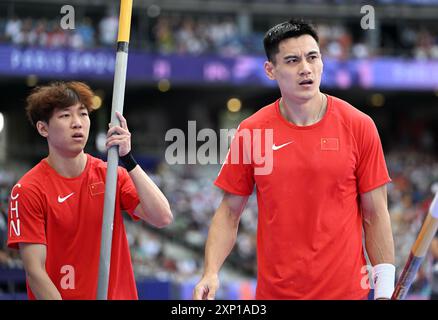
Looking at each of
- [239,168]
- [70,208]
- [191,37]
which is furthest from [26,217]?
[191,37]

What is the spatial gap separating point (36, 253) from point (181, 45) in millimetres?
21559

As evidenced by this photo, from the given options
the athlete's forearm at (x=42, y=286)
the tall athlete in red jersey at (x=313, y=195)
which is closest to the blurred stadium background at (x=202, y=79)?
the athlete's forearm at (x=42, y=286)

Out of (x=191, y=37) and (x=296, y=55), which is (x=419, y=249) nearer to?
(x=296, y=55)

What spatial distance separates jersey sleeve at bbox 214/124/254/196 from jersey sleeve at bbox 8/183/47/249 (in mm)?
1088

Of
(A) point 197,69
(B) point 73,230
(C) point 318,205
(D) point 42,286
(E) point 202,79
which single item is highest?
(A) point 197,69

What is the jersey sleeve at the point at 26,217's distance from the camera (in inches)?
188

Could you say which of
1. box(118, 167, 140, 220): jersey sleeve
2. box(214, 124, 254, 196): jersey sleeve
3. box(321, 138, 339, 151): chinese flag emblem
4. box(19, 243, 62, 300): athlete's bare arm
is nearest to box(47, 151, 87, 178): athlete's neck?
box(118, 167, 140, 220): jersey sleeve

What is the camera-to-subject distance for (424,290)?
43.7ft

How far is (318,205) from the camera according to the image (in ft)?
14.3

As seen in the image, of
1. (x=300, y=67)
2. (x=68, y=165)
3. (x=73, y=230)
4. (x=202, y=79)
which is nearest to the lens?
(x=300, y=67)

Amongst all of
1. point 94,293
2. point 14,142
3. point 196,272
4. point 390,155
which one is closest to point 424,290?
point 196,272

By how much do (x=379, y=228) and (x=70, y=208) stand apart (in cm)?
185

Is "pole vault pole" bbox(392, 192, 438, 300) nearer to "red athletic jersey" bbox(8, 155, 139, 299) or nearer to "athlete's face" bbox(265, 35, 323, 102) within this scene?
"athlete's face" bbox(265, 35, 323, 102)

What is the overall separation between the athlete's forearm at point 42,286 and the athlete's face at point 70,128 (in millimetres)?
793
